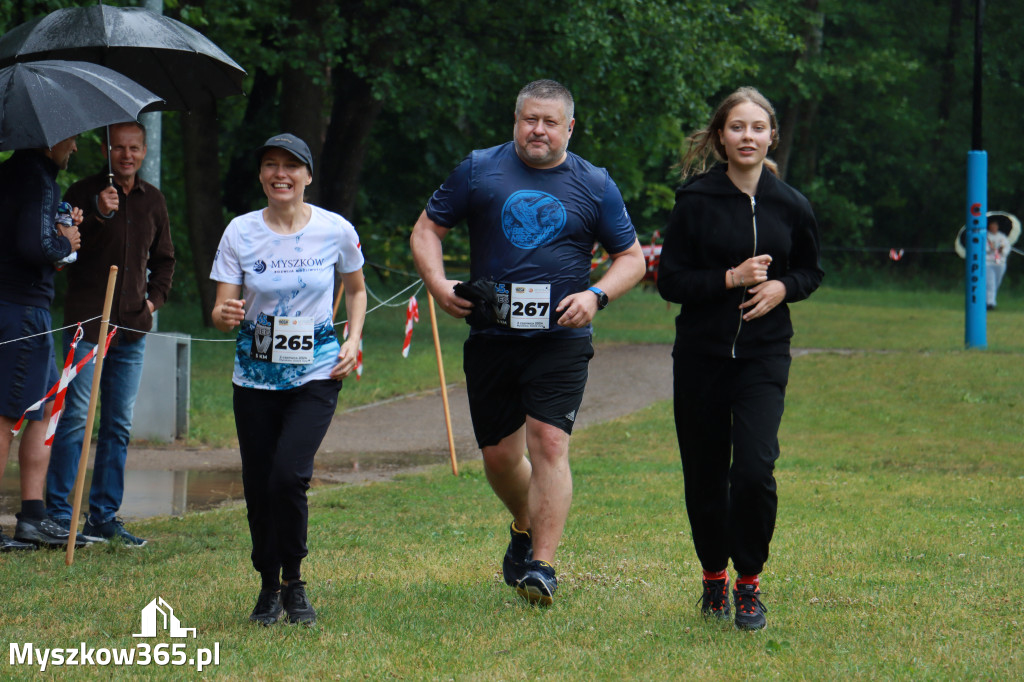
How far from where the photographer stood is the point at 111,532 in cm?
689

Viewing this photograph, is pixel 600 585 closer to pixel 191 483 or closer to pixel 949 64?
pixel 191 483

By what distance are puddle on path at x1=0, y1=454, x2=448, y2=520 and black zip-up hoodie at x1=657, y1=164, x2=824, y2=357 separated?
4.19 meters

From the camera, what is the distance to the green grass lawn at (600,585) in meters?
4.55

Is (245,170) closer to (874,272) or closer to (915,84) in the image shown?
(874,272)

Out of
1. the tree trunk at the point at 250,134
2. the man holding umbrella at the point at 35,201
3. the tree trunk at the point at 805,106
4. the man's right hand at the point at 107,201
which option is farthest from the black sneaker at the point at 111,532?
the tree trunk at the point at 805,106

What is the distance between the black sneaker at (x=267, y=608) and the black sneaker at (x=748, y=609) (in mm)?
1803

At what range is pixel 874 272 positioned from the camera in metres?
42.7

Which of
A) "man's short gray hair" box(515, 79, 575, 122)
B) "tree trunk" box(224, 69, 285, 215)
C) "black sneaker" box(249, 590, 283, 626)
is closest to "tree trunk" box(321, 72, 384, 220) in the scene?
"tree trunk" box(224, 69, 285, 215)

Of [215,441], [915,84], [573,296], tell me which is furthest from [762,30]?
[915,84]

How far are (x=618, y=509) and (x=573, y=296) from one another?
10.2 ft

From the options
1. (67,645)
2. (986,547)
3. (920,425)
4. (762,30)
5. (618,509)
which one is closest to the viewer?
(67,645)

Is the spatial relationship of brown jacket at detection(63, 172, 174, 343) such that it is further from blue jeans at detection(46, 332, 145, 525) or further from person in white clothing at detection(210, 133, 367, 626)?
person in white clothing at detection(210, 133, 367, 626)

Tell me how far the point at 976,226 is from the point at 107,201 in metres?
14.0

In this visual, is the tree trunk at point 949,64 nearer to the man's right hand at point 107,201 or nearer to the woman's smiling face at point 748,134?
the man's right hand at point 107,201
